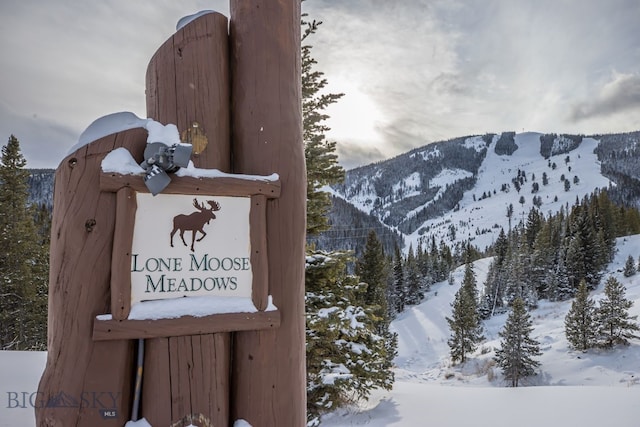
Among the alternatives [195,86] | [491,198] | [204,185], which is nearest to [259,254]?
[204,185]

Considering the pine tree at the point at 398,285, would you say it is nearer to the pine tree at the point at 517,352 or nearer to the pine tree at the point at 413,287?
the pine tree at the point at 413,287

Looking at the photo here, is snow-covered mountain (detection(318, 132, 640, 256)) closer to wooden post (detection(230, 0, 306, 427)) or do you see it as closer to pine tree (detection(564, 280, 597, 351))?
pine tree (detection(564, 280, 597, 351))

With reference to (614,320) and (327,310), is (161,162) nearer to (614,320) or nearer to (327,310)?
(327,310)

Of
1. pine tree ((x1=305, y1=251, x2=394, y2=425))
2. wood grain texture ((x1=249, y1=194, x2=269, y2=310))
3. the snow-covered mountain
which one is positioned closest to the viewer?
wood grain texture ((x1=249, y1=194, x2=269, y2=310))

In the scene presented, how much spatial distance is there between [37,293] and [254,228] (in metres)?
17.8

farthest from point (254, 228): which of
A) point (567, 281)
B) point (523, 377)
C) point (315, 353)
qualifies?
point (567, 281)

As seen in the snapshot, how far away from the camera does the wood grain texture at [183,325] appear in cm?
156

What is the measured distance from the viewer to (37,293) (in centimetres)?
1491

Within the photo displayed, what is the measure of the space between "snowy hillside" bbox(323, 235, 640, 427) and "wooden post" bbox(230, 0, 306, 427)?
13.8ft

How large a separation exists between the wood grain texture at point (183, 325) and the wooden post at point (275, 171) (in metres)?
0.09

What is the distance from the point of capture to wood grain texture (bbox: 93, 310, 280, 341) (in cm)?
156
